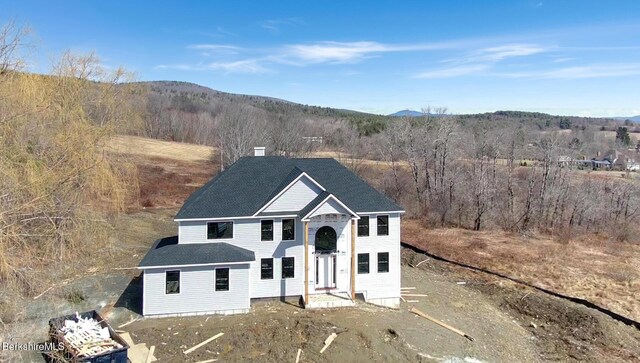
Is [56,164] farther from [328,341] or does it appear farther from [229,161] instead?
[229,161]

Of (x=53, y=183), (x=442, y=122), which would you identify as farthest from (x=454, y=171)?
(x=53, y=183)

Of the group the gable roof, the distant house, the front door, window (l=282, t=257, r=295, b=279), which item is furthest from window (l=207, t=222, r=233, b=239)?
the distant house

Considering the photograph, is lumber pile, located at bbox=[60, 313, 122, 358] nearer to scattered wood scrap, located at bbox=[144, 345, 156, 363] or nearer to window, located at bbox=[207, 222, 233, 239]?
scattered wood scrap, located at bbox=[144, 345, 156, 363]

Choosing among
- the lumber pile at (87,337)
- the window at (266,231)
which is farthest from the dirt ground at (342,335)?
the window at (266,231)

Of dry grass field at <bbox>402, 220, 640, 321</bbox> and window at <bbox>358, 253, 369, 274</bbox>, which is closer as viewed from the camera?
window at <bbox>358, 253, 369, 274</bbox>

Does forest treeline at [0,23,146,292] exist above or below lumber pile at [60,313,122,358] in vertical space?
above

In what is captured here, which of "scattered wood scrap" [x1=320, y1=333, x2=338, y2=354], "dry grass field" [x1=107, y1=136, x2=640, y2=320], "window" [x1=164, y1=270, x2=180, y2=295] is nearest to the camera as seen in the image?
"scattered wood scrap" [x1=320, y1=333, x2=338, y2=354]

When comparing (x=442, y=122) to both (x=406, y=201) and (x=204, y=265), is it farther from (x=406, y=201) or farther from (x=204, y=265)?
(x=204, y=265)
